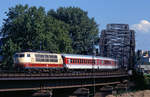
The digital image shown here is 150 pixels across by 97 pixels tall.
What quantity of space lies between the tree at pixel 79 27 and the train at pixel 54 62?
164ft

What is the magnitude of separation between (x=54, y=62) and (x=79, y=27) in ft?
249

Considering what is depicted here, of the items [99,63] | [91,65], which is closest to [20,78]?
[91,65]

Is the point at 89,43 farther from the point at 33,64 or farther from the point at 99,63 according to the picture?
the point at 33,64

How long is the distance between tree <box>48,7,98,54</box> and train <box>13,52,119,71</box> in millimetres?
49975

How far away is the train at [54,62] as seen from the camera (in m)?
66.7

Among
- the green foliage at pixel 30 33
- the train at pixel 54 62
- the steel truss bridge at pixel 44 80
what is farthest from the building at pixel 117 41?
the steel truss bridge at pixel 44 80

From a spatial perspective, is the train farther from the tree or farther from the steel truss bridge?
the tree

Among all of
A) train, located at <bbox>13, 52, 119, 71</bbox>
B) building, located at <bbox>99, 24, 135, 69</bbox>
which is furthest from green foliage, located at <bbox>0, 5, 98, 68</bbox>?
building, located at <bbox>99, 24, 135, 69</bbox>

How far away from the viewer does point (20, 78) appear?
54.0 meters

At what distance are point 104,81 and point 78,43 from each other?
57.1 meters

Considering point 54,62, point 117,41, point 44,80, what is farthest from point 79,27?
point 44,80

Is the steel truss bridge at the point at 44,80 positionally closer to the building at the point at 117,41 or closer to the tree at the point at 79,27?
the tree at the point at 79,27

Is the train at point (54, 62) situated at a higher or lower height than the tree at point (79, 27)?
lower

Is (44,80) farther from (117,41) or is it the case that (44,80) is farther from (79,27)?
(117,41)
